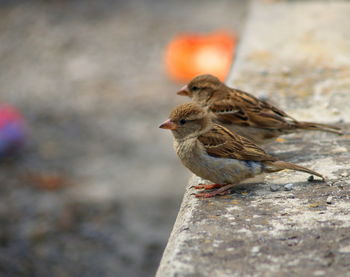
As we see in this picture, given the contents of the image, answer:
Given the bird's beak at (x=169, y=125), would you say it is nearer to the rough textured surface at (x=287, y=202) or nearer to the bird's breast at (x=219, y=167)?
the bird's breast at (x=219, y=167)

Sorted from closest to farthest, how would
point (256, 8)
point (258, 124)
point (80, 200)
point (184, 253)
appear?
point (184, 253) → point (258, 124) → point (80, 200) → point (256, 8)

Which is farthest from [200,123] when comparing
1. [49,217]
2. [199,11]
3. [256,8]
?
[199,11]

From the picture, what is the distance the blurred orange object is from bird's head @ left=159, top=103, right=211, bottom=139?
15.9 feet

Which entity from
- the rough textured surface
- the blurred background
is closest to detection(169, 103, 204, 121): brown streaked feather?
the rough textured surface

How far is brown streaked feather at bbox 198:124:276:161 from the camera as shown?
373 cm

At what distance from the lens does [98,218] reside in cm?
621

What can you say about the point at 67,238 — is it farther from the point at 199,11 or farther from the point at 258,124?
the point at 199,11

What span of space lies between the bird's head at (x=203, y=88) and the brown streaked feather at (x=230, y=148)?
0.92 m

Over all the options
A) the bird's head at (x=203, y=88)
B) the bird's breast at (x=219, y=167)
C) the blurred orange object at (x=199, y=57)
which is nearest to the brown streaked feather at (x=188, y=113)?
the bird's breast at (x=219, y=167)

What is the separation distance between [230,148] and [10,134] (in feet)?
13.7

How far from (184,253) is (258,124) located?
6.31 feet

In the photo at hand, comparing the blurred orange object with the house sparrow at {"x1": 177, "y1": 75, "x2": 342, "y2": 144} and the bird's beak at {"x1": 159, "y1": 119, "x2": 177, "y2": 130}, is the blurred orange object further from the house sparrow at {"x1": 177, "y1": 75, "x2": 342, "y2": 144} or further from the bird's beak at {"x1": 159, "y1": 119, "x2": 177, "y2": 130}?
the bird's beak at {"x1": 159, "y1": 119, "x2": 177, "y2": 130}

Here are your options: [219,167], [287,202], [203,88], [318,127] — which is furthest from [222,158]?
[203,88]

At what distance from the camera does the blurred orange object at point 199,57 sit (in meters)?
9.09
